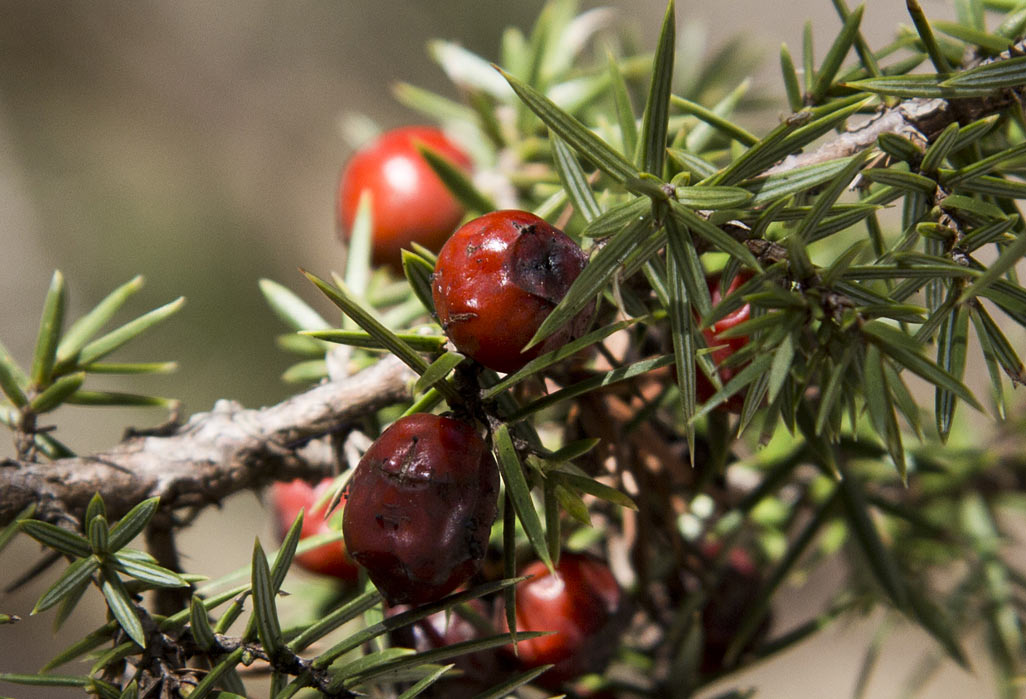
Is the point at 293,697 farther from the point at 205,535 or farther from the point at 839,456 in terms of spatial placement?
the point at 205,535

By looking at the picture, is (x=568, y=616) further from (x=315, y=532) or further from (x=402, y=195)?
(x=402, y=195)

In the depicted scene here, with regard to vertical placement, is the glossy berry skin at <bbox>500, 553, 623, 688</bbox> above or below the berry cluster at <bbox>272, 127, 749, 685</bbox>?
below

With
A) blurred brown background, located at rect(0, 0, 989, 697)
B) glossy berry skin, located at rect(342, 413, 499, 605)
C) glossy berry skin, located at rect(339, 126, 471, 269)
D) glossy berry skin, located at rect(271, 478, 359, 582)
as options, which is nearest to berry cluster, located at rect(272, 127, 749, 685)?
glossy berry skin, located at rect(342, 413, 499, 605)

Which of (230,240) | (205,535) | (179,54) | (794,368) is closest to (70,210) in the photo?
(230,240)

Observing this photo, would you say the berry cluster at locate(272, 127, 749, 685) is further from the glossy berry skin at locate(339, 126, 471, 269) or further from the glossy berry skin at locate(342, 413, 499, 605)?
the glossy berry skin at locate(339, 126, 471, 269)

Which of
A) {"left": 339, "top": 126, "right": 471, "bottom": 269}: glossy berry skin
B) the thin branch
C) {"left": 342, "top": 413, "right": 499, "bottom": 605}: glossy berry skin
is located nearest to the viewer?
{"left": 342, "top": 413, "right": 499, "bottom": 605}: glossy berry skin
